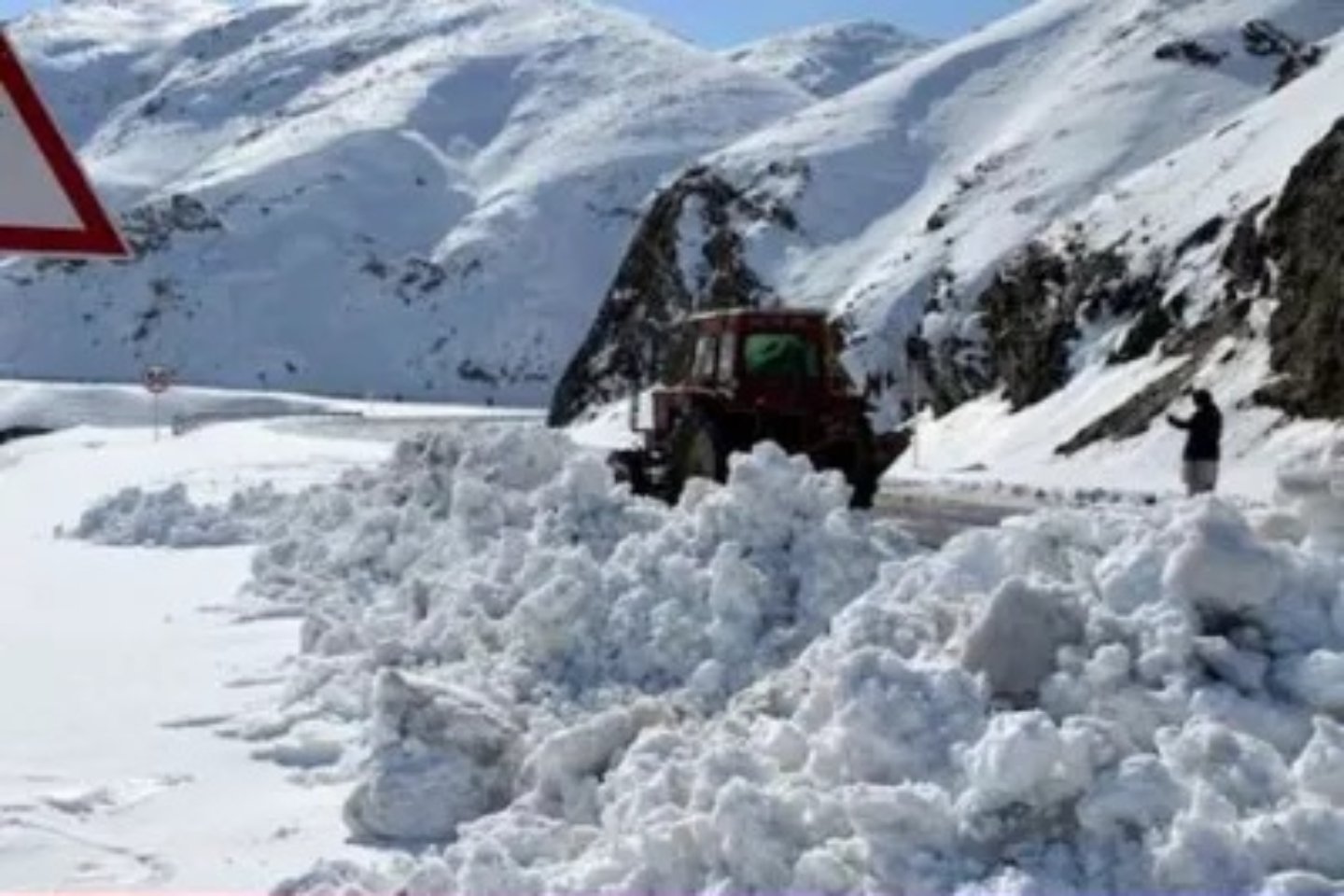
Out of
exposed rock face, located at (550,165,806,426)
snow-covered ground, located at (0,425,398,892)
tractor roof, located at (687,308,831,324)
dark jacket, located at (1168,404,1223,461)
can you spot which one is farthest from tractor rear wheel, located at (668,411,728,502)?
exposed rock face, located at (550,165,806,426)

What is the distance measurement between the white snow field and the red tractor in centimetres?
640

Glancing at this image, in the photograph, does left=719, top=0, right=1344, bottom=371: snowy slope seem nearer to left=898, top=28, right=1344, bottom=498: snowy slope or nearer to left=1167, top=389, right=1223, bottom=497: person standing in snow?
left=898, top=28, right=1344, bottom=498: snowy slope

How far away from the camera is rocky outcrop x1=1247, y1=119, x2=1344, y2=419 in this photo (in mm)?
24875

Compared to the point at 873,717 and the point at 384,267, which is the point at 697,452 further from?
the point at 384,267

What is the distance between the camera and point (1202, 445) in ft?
54.8

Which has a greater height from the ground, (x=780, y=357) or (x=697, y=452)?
(x=780, y=357)

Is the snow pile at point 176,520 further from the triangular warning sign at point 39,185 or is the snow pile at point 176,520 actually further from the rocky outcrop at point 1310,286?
the triangular warning sign at point 39,185

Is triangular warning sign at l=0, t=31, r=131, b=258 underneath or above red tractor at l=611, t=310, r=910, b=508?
above

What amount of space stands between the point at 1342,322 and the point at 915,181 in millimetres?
82098

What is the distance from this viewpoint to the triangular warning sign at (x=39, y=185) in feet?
15.4

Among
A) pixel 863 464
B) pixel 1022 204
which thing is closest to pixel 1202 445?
pixel 863 464

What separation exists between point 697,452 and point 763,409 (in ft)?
2.25

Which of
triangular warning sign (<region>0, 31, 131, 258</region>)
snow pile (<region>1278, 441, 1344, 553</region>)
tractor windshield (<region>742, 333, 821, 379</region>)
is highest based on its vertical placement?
triangular warning sign (<region>0, 31, 131, 258</region>)

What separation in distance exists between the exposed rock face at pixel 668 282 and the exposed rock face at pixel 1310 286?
4292cm
